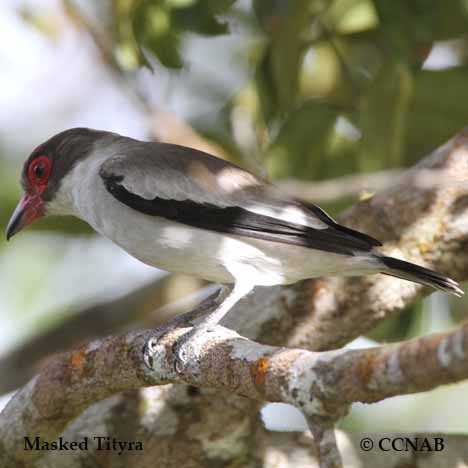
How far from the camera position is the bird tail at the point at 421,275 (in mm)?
4344

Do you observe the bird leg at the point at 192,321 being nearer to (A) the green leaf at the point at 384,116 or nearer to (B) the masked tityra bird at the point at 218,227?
(B) the masked tityra bird at the point at 218,227

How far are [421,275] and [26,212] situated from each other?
253 cm

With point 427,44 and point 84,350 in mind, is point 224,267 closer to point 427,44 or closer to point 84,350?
point 84,350

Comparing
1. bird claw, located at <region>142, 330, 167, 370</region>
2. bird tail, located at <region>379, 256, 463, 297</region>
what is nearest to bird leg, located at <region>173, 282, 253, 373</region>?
bird claw, located at <region>142, 330, 167, 370</region>

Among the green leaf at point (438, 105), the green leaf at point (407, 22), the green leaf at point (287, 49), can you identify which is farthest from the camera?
the green leaf at point (438, 105)

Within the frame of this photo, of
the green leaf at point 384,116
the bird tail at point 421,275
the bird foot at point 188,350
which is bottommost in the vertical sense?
the bird foot at point 188,350

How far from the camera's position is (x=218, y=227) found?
4.71 m

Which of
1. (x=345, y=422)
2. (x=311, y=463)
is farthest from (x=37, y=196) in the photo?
(x=345, y=422)

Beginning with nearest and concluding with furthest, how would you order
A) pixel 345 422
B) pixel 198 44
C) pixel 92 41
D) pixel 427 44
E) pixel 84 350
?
1. pixel 84 350
2. pixel 427 44
3. pixel 92 41
4. pixel 345 422
5. pixel 198 44

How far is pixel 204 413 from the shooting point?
5.04m

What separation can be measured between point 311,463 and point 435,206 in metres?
1.55

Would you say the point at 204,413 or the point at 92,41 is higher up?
the point at 92,41

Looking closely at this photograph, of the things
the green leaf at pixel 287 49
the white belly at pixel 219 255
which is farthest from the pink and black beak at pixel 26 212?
the green leaf at pixel 287 49

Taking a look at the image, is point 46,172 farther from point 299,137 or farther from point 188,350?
point 188,350
